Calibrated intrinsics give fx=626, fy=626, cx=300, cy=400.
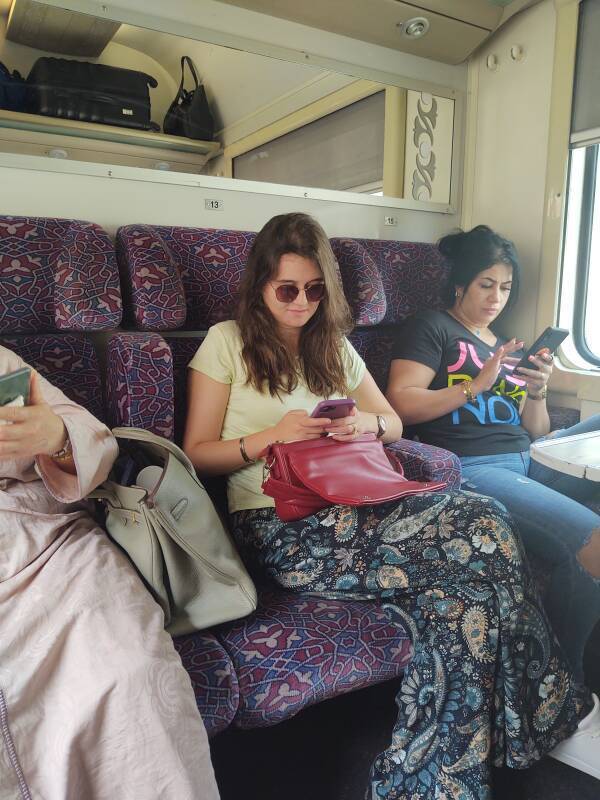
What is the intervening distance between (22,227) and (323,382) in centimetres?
90

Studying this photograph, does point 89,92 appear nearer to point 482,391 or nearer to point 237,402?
point 237,402

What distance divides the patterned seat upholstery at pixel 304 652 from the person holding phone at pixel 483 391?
64cm

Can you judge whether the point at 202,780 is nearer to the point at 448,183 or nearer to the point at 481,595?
the point at 481,595

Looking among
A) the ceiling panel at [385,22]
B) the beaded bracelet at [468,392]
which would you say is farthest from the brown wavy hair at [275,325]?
the ceiling panel at [385,22]

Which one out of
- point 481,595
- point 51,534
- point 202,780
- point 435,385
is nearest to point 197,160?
point 435,385

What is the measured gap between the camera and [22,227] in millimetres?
1648

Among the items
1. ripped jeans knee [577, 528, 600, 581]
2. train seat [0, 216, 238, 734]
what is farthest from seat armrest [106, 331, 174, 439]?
ripped jeans knee [577, 528, 600, 581]

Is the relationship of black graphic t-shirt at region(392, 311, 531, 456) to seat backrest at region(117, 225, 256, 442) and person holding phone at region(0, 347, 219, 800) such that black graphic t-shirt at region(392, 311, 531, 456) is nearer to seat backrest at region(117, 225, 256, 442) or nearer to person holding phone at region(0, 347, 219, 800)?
seat backrest at region(117, 225, 256, 442)

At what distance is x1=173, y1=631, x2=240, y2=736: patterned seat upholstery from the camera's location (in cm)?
115

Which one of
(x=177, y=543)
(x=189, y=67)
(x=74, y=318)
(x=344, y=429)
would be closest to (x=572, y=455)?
(x=344, y=429)

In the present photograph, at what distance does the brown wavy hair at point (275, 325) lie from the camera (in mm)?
1634

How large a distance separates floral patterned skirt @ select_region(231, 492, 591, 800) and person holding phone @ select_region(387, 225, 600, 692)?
18.8 inches

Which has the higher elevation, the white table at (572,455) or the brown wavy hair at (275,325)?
the brown wavy hair at (275,325)

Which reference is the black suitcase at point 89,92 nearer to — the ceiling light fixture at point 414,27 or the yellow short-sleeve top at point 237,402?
the yellow short-sleeve top at point 237,402
